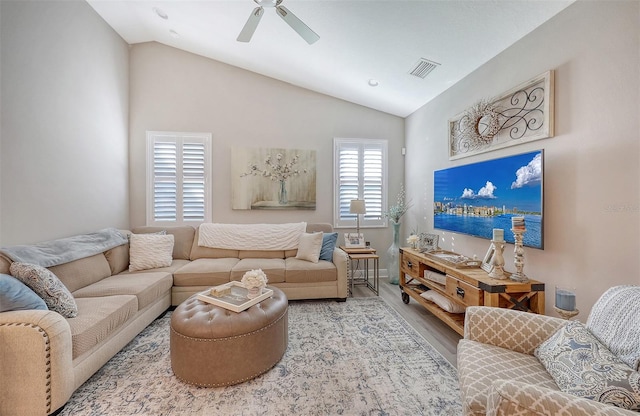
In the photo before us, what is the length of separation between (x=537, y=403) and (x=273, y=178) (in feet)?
12.0

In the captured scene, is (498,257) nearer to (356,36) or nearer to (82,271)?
(356,36)

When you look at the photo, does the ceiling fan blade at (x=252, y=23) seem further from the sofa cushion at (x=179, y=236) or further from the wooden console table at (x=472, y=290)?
the wooden console table at (x=472, y=290)

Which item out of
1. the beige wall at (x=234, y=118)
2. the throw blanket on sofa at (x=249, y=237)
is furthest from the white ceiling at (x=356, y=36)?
the throw blanket on sofa at (x=249, y=237)

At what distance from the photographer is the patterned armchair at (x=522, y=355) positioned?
823 millimetres

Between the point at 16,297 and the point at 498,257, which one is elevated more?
the point at 498,257

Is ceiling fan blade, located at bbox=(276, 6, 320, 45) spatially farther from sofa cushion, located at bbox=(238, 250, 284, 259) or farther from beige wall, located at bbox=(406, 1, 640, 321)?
sofa cushion, located at bbox=(238, 250, 284, 259)

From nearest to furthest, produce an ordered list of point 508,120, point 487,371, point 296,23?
point 487,371 → point 296,23 → point 508,120

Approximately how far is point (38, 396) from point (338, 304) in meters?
2.52

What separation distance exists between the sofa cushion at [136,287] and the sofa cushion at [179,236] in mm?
650

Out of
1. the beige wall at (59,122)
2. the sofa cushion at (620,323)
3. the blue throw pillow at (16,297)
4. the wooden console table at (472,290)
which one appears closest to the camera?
the sofa cushion at (620,323)

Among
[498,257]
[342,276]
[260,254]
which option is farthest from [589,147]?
[260,254]

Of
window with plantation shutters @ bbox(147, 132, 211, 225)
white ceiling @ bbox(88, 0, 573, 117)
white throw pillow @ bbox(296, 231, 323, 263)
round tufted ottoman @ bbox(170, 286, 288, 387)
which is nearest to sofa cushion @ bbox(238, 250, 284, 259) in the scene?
white throw pillow @ bbox(296, 231, 323, 263)

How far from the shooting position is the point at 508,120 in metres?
2.33

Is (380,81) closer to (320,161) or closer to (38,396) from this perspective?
(320,161)
